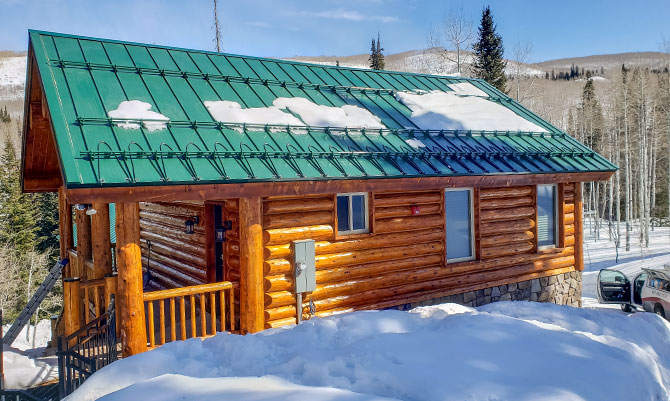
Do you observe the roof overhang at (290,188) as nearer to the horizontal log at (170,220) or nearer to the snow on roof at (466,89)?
the horizontal log at (170,220)

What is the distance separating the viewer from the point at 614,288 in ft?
41.9

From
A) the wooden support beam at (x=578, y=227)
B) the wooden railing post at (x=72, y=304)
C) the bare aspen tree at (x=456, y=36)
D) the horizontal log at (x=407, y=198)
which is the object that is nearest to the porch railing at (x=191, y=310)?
the wooden railing post at (x=72, y=304)

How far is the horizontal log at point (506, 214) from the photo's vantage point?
31.0 ft

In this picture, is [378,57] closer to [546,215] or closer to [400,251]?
[546,215]

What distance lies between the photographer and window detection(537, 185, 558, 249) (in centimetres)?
1043

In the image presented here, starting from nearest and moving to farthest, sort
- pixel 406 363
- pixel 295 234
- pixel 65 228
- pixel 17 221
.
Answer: pixel 406 363, pixel 295 234, pixel 65 228, pixel 17 221

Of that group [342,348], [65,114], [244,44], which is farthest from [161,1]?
[342,348]

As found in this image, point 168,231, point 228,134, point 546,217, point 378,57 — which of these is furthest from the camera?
point 378,57

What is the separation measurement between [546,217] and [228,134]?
24.6ft

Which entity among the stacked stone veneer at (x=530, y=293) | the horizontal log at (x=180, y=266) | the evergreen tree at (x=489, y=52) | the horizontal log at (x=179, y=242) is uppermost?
the evergreen tree at (x=489, y=52)

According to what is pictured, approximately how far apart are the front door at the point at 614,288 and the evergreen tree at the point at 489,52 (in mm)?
21097

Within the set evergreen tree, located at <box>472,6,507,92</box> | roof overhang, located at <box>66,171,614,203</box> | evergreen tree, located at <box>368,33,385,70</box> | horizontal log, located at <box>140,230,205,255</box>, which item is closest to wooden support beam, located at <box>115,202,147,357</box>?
roof overhang, located at <box>66,171,614,203</box>

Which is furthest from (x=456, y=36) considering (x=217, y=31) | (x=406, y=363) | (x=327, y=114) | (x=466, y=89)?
(x=406, y=363)

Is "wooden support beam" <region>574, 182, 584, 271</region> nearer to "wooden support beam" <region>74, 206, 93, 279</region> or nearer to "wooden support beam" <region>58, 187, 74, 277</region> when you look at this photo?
"wooden support beam" <region>74, 206, 93, 279</region>
